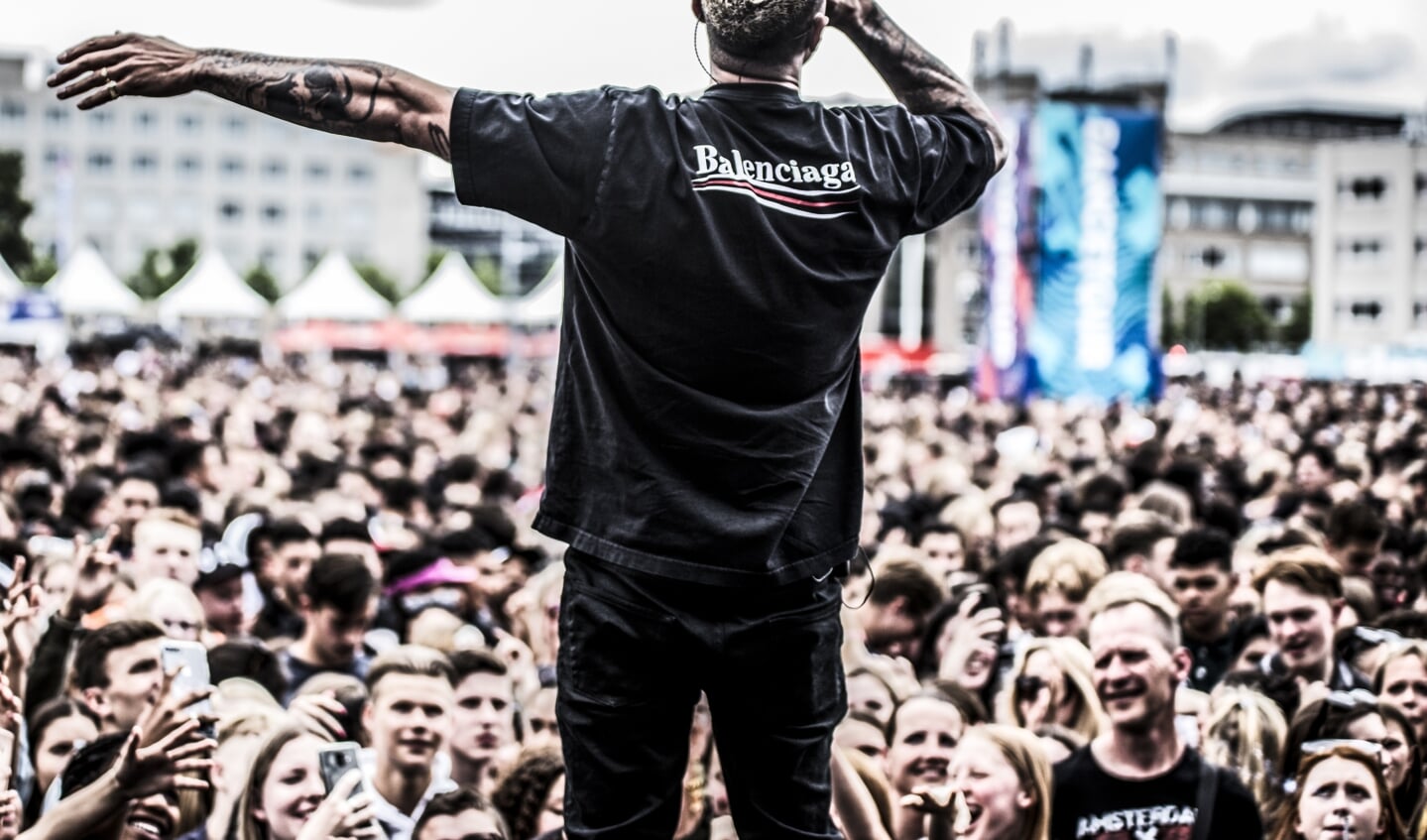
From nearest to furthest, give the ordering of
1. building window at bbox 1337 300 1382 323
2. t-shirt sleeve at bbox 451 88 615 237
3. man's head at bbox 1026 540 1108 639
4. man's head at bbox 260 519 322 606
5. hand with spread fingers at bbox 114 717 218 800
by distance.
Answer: t-shirt sleeve at bbox 451 88 615 237 < hand with spread fingers at bbox 114 717 218 800 < man's head at bbox 1026 540 1108 639 < man's head at bbox 260 519 322 606 < building window at bbox 1337 300 1382 323

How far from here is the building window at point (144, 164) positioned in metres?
113

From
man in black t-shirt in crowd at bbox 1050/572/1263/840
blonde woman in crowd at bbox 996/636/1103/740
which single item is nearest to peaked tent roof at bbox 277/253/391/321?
blonde woman in crowd at bbox 996/636/1103/740

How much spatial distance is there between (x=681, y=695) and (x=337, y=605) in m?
4.32

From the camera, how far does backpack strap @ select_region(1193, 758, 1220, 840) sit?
450cm

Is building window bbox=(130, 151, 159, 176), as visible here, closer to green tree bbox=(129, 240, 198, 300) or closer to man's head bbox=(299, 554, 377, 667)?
green tree bbox=(129, 240, 198, 300)

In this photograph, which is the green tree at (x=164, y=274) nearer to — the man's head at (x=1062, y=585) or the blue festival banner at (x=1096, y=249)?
the blue festival banner at (x=1096, y=249)

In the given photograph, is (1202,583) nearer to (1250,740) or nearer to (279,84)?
(1250,740)

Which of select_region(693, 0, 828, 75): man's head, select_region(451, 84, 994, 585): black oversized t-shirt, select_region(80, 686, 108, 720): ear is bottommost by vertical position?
select_region(80, 686, 108, 720): ear

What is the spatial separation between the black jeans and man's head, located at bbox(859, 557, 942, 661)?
15.6ft

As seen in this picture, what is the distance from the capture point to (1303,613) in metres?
6.20

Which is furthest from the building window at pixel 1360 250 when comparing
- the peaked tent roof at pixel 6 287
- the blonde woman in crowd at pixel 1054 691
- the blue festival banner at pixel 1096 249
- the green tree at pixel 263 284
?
the blonde woman in crowd at pixel 1054 691

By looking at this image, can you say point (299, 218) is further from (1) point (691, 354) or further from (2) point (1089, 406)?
(1) point (691, 354)

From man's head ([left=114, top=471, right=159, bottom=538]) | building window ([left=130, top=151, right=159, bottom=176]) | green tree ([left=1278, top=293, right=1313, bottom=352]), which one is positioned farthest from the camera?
building window ([left=130, top=151, right=159, bottom=176])

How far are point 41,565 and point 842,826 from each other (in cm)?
488
